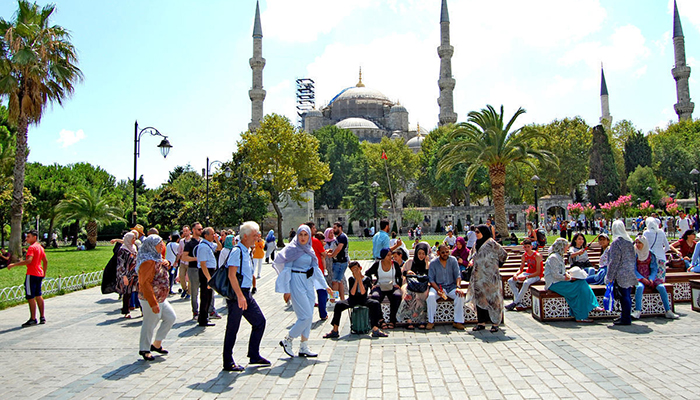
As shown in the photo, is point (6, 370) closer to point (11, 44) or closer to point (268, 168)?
point (11, 44)

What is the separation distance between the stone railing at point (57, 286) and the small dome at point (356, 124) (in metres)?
64.7

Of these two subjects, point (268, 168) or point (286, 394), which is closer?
point (286, 394)

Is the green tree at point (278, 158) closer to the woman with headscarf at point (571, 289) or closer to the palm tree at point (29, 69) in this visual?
the palm tree at point (29, 69)

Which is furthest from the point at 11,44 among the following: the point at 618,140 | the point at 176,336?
the point at 618,140

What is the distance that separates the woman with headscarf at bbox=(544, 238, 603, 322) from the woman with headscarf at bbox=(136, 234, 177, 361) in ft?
18.5

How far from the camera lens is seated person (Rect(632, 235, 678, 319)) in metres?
7.48

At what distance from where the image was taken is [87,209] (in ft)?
102

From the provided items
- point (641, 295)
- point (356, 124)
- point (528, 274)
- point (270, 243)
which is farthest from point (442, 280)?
point (356, 124)

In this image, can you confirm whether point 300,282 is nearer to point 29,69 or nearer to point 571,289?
point 571,289

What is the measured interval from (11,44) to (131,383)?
16.5m

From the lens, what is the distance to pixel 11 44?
16.6 metres

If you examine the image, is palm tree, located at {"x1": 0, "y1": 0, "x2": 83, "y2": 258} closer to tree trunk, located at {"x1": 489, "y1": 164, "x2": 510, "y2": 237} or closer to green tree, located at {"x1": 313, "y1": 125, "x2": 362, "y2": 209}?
tree trunk, located at {"x1": 489, "y1": 164, "x2": 510, "y2": 237}

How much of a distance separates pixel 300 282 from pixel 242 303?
907 mm

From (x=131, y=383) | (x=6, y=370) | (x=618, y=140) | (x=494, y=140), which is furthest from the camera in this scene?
(x=618, y=140)
